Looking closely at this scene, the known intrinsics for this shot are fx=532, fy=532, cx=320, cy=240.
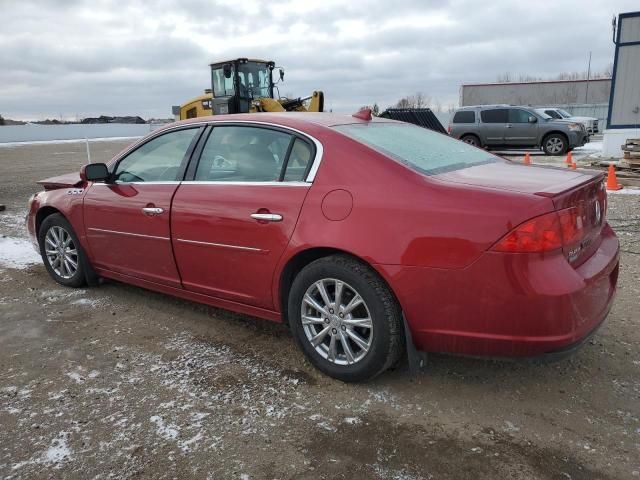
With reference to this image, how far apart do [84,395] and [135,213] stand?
4.76 feet

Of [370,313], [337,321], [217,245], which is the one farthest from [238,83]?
[370,313]

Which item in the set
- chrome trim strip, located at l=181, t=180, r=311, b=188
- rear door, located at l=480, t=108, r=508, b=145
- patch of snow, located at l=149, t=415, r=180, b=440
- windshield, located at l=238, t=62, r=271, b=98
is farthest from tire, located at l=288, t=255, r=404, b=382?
rear door, located at l=480, t=108, r=508, b=145

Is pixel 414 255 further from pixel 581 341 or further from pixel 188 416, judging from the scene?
pixel 188 416

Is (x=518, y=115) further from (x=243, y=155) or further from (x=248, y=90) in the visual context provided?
(x=243, y=155)

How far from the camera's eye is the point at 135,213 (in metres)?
3.99

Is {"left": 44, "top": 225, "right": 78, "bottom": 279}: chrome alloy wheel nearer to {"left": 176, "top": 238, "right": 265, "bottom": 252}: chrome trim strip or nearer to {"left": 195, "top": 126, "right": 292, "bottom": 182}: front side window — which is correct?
{"left": 176, "top": 238, "right": 265, "bottom": 252}: chrome trim strip

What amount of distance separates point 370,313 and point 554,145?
16585mm

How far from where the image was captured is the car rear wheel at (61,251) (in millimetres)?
4725

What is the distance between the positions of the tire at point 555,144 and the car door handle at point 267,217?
16.3 m

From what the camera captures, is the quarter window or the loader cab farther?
the loader cab

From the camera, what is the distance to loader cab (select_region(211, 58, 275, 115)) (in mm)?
15820

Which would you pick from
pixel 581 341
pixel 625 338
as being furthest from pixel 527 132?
pixel 581 341

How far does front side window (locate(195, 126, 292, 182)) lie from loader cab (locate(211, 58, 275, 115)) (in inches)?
491

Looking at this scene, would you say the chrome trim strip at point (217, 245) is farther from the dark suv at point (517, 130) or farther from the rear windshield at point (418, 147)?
the dark suv at point (517, 130)
